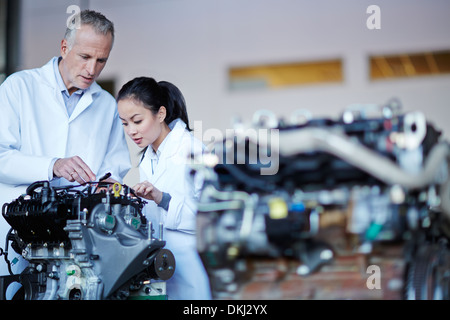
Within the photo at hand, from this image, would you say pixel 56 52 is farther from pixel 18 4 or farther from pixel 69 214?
pixel 69 214

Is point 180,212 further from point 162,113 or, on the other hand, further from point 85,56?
point 85,56

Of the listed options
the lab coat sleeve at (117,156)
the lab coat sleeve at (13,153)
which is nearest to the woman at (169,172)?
the lab coat sleeve at (117,156)

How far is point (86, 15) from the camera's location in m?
2.70

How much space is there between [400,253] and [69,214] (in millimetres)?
1808

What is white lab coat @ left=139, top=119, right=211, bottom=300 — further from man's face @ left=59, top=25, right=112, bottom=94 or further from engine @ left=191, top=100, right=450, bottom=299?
man's face @ left=59, top=25, right=112, bottom=94

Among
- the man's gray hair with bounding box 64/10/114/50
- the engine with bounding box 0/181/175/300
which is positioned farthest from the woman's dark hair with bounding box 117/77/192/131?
the engine with bounding box 0/181/175/300

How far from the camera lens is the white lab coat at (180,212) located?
2.58m

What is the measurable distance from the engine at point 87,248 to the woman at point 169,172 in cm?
30

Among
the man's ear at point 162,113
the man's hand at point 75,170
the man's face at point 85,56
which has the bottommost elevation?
the man's hand at point 75,170

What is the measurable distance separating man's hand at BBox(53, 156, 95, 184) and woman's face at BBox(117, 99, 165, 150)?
0.38 metres

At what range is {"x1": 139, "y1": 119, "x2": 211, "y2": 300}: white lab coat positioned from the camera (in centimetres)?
258
